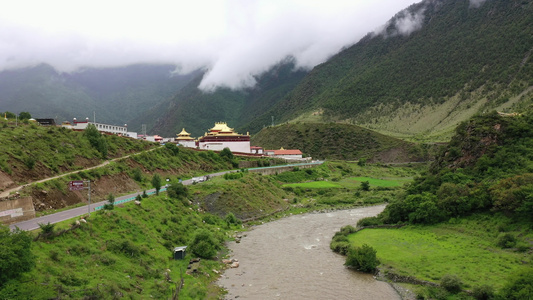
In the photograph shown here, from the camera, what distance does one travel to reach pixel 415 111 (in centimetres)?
17688

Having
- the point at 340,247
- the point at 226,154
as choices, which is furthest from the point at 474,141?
the point at 226,154

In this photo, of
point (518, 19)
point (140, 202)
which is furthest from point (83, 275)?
point (518, 19)

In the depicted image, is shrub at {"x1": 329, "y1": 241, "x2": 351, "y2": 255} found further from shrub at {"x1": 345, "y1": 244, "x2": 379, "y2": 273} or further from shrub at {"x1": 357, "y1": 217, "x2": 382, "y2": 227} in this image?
shrub at {"x1": 357, "y1": 217, "x2": 382, "y2": 227}

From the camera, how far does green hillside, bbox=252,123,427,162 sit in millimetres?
123875

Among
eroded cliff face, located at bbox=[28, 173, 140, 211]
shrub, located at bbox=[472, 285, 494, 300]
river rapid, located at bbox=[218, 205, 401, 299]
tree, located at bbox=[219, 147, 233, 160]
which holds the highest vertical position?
tree, located at bbox=[219, 147, 233, 160]

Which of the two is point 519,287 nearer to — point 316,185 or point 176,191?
point 176,191

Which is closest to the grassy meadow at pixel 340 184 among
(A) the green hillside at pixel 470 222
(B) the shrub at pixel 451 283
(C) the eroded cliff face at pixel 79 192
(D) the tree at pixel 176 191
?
(A) the green hillside at pixel 470 222

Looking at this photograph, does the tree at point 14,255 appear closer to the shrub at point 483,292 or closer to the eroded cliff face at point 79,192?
the eroded cliff face at point 79,192

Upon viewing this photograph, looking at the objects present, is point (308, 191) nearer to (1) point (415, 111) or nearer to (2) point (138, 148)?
(2) point (138, 148)

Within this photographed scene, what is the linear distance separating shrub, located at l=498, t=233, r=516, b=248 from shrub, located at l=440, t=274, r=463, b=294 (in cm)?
721

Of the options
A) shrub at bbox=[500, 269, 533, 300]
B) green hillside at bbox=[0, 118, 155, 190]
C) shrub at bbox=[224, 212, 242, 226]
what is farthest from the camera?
shrub at bbox=[224, 212, 242, 226]

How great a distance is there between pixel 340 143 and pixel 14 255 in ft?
411

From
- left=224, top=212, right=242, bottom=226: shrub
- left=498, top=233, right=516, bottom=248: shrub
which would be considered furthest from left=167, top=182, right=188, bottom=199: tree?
left=498, top=233, right=516, bottom=248: shrub

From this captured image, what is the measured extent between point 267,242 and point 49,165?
23.5 metres
